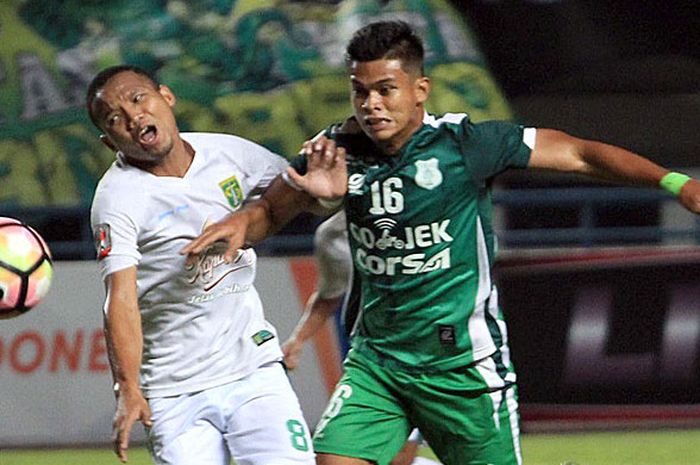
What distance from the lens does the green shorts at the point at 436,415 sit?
17.5ft

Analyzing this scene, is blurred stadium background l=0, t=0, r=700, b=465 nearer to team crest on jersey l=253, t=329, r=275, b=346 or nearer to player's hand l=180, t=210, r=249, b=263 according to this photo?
team crest on jersey l=253, t=329, r=275, b=346

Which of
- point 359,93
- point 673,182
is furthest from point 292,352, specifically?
point 673,182

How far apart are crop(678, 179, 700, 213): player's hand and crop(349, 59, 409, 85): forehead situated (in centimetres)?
93

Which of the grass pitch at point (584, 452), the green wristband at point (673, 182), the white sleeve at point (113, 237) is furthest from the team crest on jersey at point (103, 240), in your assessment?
the grass pitch at point (584, 452)

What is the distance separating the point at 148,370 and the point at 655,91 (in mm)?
7834

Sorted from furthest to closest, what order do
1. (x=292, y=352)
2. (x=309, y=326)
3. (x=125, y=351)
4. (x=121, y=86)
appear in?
(x=309, y=326) < (x=292, y=352) < (x=121, y=86) < (x=125, y=351)

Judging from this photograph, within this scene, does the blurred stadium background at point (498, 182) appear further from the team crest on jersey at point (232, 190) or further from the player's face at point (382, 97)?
the player's face at point (382, 97)

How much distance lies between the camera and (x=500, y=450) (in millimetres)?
5352

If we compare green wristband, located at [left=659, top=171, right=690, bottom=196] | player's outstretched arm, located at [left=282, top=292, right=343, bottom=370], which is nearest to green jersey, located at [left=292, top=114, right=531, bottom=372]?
green wristband, located at [left=659, top=171, right=690, bottom=196]

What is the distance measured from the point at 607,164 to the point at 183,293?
1404mm

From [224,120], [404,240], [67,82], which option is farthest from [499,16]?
[404,240]

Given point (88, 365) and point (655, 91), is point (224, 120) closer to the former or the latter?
point (88, 365)

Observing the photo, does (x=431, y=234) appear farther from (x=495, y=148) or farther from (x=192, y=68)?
(x=192, y=68)

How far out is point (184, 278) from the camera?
5.31m
